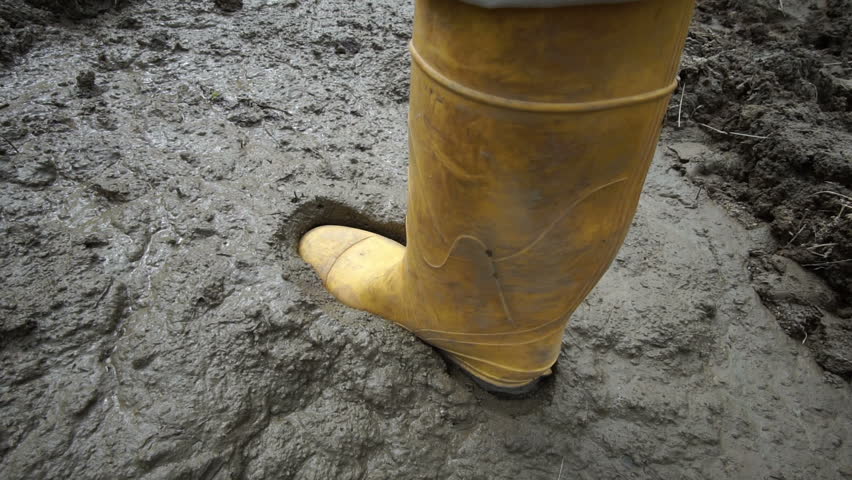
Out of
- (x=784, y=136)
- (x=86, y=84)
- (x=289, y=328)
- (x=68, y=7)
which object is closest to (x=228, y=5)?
(x=68, y=7)

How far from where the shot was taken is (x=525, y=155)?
2.19ft

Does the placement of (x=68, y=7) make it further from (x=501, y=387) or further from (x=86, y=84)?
(x=501, y=387)

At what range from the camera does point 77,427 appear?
92cm

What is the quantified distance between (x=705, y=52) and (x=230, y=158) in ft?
7.01

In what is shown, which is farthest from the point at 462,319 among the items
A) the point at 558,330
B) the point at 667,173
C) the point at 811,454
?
the point at 667,173

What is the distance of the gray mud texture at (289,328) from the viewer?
97 cm

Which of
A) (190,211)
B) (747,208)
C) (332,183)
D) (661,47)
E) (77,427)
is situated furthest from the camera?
(747,208)

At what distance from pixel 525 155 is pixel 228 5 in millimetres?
2076

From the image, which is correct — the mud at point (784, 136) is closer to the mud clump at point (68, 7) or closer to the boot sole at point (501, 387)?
the boot sole at point (501, 387)

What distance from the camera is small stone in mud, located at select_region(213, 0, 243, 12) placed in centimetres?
220

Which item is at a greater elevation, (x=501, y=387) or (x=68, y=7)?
(x=68, y=7)

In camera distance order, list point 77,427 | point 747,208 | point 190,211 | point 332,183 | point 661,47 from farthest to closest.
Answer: point 747,208
point 332,183
point 190,211
point 77,427
point 661,47

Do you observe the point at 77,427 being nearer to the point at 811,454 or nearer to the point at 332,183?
the point at 332,183

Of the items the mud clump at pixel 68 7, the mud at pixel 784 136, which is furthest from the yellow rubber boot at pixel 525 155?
the mud clump at pixel 68 7
